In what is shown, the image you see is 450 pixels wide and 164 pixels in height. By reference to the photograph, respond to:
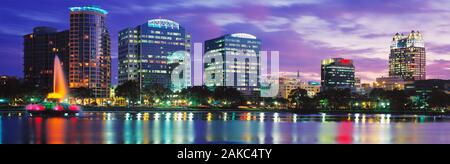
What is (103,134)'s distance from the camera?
52.5 m

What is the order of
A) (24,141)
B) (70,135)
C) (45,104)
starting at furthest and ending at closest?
(45,104) < (70,135) < (24,141)
